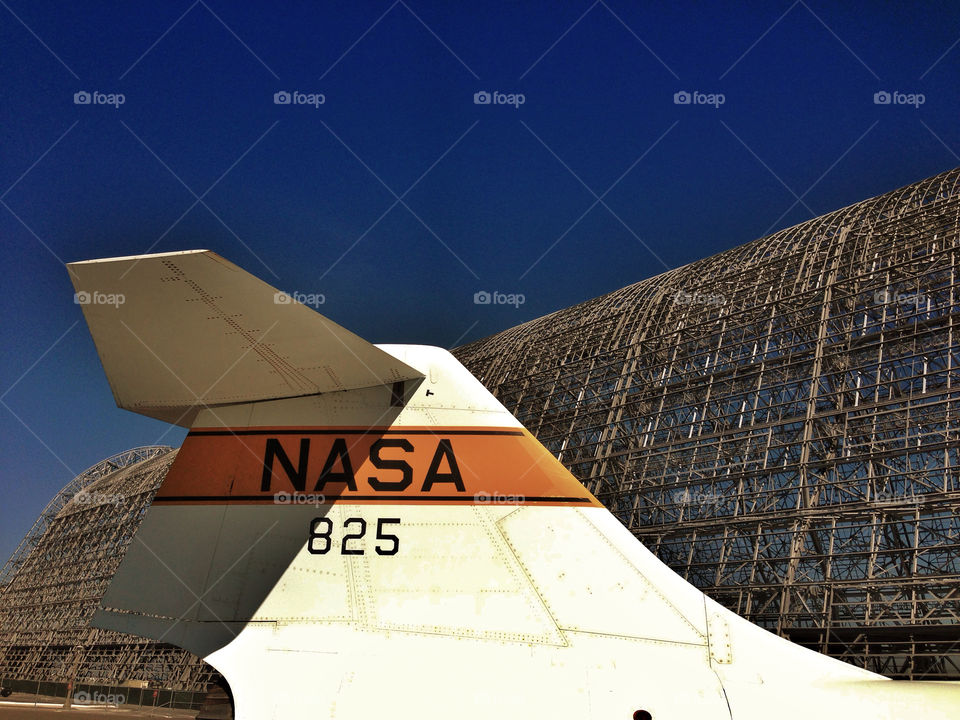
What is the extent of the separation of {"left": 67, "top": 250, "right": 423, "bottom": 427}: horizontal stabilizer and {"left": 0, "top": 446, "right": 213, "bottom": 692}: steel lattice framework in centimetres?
3473

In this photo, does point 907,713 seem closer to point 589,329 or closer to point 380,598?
point 380,598

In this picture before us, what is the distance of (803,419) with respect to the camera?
19609 mm

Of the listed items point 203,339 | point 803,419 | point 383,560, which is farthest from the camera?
point 803,419

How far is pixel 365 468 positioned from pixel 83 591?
147ft

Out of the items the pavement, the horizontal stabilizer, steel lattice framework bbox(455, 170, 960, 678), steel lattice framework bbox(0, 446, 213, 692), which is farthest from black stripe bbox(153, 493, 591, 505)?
steel lattice framework bbox(0, 446, 213, 692)

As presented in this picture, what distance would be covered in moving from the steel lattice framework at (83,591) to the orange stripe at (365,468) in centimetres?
3428

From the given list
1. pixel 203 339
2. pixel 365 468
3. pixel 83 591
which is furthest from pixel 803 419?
pixel 83 591

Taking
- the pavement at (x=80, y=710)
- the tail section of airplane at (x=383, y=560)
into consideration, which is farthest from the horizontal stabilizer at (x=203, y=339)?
the pavement at (x=80, y=710)

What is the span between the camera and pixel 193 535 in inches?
196

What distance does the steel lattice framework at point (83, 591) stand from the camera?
3869 cm

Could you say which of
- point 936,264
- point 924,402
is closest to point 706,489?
point 924,402

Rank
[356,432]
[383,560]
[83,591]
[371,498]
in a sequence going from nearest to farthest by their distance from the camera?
[383,560] → [371,498] → [356,432] → [83,591]

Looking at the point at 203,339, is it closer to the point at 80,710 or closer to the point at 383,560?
the point at 383,560

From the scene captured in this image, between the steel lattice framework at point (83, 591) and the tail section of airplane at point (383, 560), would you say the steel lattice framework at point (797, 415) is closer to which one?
the tail section of airplane at point (383, 560)
